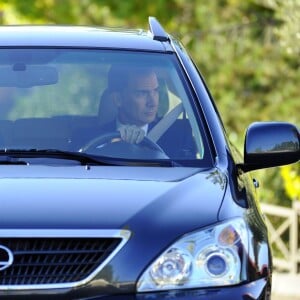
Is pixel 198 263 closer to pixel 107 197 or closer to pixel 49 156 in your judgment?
pixel 107 197

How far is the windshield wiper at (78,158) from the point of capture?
18.6ft

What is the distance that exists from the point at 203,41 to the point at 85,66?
17678mm

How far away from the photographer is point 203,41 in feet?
78.8

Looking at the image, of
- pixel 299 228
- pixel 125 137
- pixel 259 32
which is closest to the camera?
pixel 125 137

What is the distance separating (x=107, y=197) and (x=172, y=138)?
90 cm

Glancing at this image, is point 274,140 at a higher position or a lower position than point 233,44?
lower

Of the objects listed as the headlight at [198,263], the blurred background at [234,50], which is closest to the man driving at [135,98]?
the headlight at [198,263]

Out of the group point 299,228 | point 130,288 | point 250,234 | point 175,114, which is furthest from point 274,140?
point 299,228

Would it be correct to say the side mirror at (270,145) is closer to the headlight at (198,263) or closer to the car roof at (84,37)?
the car roof at (84,37)

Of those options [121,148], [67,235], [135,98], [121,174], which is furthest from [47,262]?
[135,98]

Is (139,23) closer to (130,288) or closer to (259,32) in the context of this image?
(259,32)

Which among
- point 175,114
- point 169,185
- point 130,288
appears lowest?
point 130,288

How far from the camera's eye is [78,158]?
18.7 feet

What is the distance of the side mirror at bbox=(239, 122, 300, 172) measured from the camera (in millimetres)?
5941
